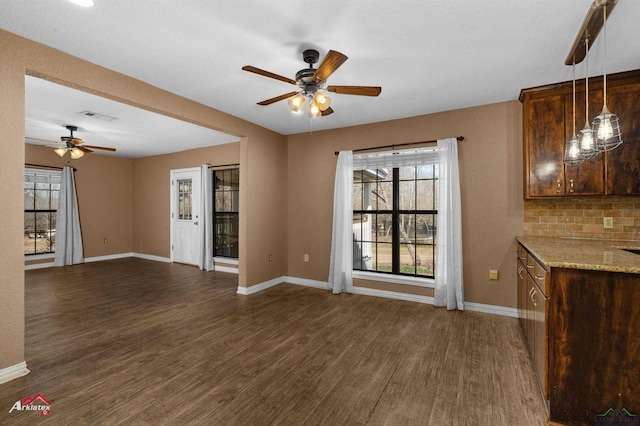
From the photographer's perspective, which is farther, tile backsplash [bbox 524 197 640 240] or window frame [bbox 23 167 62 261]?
window frame [bbox 23 167 62 261]

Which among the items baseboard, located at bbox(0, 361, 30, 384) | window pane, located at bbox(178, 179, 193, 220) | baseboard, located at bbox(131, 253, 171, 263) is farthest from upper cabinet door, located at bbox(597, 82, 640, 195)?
baseboard, located at bbox(131, 253, 171, 263)

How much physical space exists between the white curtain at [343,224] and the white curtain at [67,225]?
245 inches

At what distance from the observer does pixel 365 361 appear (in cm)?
254

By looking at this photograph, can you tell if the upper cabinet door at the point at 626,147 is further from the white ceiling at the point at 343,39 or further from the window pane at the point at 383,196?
the window pane at the point at 383,196

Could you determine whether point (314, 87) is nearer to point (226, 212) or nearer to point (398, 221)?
point (398, 221)

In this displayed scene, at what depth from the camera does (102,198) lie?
24.1 ft

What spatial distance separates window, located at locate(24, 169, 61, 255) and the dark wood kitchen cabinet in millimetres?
8960

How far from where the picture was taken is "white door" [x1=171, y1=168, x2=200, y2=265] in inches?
262

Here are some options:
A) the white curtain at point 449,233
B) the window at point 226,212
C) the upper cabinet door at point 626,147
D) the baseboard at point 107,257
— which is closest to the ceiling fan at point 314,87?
the white curtain at point 449,233

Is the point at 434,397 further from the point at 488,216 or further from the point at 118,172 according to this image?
the point at 118,172

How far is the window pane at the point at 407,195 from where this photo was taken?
169 inches

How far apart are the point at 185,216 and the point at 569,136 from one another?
7.06 metres

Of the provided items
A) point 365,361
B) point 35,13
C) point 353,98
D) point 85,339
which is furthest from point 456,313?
point 35,13

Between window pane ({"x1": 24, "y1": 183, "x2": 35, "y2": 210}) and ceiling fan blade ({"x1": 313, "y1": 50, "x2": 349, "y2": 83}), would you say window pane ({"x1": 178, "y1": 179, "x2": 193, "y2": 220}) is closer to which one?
window pane ({"x1": 24, "y1": 183, "x2": 35, "y2": 210})
